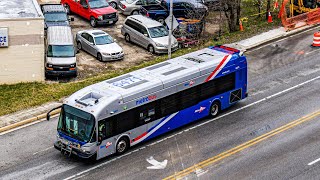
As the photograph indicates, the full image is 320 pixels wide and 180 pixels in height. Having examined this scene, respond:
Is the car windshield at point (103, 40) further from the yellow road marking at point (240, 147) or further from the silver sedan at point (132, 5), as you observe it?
the yellow road marking at point (240, 147)

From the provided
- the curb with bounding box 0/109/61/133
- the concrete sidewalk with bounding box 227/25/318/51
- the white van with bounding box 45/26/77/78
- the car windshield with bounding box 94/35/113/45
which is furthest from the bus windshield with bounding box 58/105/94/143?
the concrete sidewalk with bounding box 227/25/318/51

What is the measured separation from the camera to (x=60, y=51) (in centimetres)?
3681

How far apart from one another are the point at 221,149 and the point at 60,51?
1466 centimetres

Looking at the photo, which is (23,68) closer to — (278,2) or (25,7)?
(25,7)

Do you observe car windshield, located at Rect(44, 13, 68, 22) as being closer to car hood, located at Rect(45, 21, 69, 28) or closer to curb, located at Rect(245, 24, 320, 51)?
car hood, located at Rect(45, 21, 69, 28)

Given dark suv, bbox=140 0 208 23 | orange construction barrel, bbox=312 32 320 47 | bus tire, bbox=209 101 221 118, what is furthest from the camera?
dark suv, bbox=140 0 208 23

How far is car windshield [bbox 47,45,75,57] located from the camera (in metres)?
36.6

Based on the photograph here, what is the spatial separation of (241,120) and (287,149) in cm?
364

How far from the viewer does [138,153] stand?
84.1 ft

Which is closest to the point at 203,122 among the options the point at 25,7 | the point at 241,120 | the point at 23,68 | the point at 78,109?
the point at 241,120

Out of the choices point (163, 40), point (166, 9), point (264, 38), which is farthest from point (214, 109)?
point (166, 9)

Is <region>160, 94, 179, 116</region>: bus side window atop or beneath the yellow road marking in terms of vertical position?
atop

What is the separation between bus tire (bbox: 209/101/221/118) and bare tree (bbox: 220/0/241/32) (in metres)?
15.1

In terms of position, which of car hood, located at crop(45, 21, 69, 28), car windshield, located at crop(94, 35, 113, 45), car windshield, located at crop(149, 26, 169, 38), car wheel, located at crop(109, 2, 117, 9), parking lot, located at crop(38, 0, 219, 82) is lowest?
parking lot, located at crop(38, 0, 219, 82)
